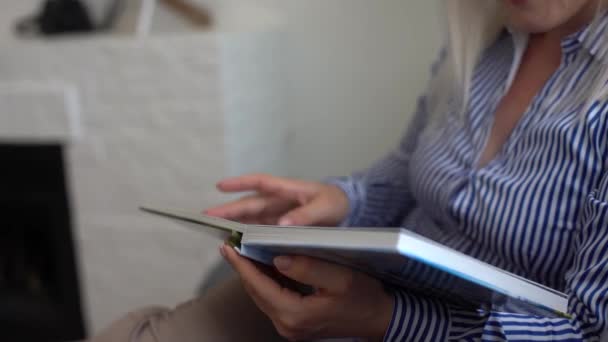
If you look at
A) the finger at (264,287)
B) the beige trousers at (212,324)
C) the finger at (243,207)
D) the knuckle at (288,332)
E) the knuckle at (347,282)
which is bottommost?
the beige trousers at (212,324)

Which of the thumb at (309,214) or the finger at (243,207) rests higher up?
the thumb at (309,214)

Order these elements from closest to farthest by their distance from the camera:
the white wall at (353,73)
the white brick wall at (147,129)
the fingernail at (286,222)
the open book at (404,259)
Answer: the open book at (404,259), the fingernail at (286,222), the white brick wall at (147,129), the white wall at (353,73)

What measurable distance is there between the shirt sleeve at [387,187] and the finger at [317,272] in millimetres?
349

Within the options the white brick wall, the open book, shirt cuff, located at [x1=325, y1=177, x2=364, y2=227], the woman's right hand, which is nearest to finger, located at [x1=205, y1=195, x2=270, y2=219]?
the woman's right hand

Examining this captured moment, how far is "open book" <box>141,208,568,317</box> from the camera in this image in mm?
326

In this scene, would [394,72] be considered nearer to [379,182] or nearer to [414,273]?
[379,182]

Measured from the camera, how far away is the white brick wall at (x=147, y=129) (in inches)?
44.1

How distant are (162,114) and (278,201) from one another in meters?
0.49

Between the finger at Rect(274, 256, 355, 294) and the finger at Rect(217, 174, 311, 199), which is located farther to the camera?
the finger at Rect(217, 174, 311, 199)

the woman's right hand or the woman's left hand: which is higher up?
the woman's left hand

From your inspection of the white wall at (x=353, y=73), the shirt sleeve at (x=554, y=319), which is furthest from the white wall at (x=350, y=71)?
the shirt sleeve at (x=554, y=319)

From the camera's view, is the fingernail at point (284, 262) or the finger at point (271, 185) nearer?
the fingernail at point (284, 262)

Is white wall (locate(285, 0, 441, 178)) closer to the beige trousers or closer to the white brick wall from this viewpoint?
the white brick wall

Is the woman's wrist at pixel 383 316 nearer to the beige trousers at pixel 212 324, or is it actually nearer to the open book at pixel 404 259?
the open book at pixel 404 259
